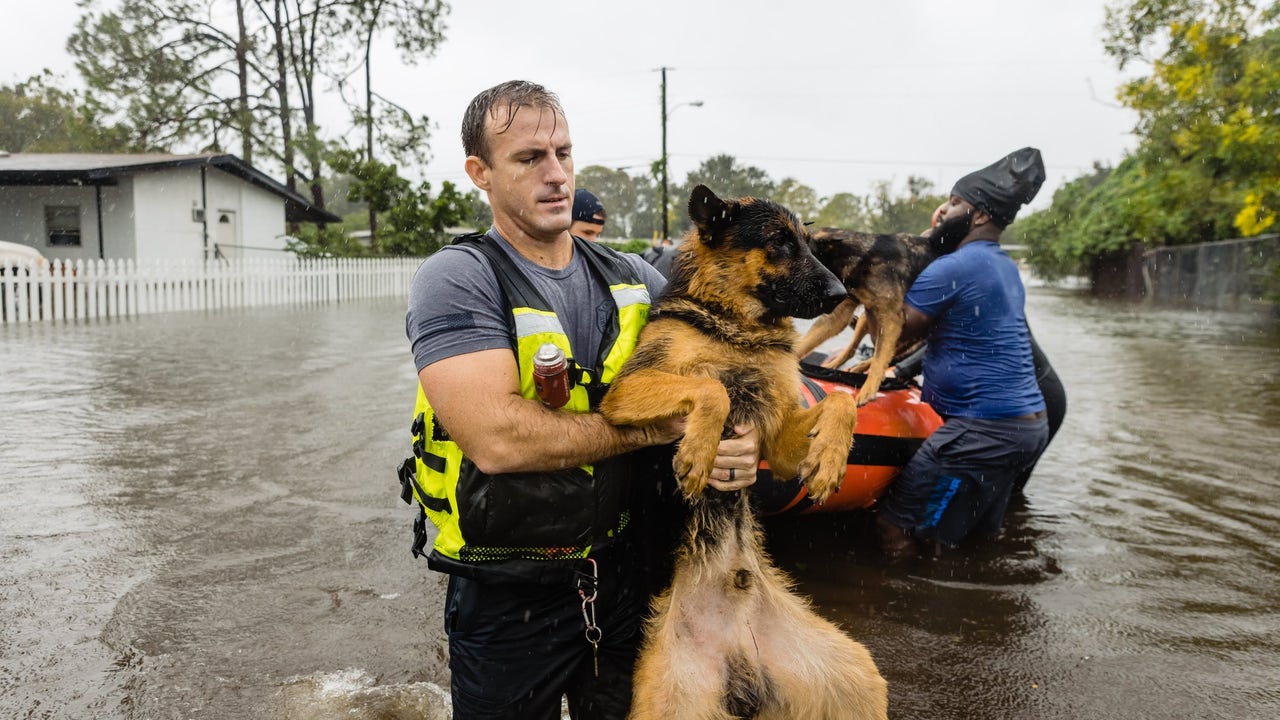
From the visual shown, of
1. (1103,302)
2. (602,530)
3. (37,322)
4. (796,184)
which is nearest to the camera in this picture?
(602,530)

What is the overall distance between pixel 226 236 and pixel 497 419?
107 feet

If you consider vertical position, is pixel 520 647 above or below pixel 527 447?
below

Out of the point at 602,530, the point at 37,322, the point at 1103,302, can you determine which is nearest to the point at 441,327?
the point at 602,530

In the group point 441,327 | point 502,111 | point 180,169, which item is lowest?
point 441,327

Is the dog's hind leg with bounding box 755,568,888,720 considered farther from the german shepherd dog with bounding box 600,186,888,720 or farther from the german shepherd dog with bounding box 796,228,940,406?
the german shepherd dog with bounding box 796,228,940,406

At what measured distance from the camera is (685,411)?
8.54ft

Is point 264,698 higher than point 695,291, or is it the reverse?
point 695,291

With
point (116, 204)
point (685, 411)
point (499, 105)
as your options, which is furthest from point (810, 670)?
point (116, 204)

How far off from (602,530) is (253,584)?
3283 millimetres

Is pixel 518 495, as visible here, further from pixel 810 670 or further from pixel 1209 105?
pixel 1209 105

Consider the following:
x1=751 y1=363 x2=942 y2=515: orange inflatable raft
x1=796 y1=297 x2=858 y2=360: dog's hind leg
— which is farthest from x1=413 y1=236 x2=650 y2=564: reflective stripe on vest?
x1=796 y1=297 x2=858 y2=360: dog's hind leg

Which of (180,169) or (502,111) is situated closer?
(502,111)

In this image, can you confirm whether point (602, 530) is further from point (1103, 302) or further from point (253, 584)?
point (1103, 302)

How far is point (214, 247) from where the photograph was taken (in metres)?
29.1
